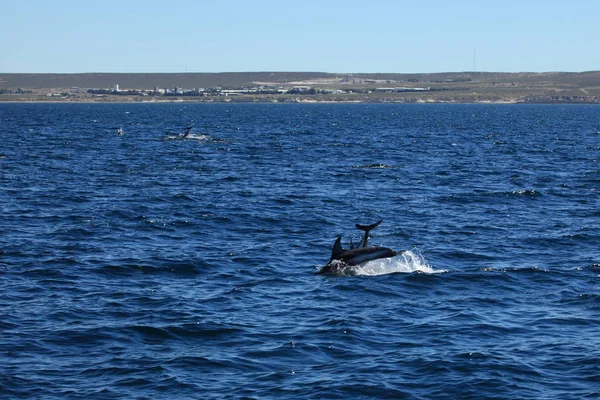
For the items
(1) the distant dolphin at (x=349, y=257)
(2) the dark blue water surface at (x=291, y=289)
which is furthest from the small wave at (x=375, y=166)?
(1) the distant dolphin at (x=349, y=257)

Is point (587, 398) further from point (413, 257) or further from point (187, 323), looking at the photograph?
point (413, 257)

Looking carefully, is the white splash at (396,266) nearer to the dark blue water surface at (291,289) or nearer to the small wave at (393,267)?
the small wave at (393,267)

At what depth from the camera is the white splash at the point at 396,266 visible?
31.4m

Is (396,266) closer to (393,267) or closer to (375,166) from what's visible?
(393,267)

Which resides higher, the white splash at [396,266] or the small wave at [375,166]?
the small wave at [375,166]

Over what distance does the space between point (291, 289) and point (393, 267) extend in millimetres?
5324

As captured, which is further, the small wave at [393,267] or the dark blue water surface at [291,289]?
the small wave at [393,267]

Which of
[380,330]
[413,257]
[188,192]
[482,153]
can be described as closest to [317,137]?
[482,153]

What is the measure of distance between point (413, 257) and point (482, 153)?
56.3 m

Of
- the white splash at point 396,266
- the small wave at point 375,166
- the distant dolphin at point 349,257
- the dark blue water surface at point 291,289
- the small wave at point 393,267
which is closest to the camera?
the dark blue water surface at point 291,289

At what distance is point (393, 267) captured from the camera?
3225 centimetres

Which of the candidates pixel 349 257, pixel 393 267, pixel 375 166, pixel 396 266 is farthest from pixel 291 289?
pixel 375 166

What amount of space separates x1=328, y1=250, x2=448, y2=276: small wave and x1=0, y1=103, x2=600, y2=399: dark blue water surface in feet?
0.48

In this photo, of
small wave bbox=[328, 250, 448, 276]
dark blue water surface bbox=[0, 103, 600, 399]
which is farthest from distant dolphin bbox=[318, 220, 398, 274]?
dark blue water surface bbox=[0, 103, 600, 399]
